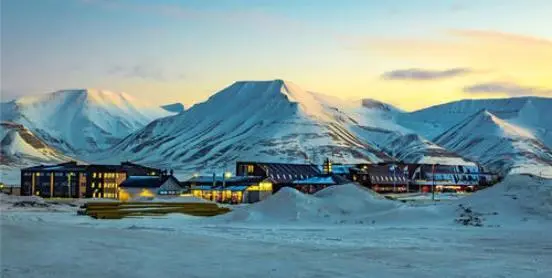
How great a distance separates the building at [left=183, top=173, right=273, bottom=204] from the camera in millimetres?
135000

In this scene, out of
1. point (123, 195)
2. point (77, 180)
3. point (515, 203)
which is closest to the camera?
point (515, 203)

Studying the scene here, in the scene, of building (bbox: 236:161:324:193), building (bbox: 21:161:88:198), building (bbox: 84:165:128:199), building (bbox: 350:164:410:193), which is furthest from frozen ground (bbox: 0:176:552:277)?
building (bbox: 350:164:410:193)

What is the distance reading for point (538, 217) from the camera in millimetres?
60094

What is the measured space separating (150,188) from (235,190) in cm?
1583

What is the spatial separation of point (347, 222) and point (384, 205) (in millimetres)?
9746

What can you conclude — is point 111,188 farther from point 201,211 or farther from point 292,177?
point 201,211

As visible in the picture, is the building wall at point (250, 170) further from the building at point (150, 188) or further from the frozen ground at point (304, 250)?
the frozen ground at point (304, 250)

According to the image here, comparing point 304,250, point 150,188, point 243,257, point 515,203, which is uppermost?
point 150,188

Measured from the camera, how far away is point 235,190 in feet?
443

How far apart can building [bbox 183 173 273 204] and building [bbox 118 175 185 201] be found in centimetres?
806

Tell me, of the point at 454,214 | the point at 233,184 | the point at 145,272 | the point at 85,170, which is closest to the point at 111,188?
the point at 85,170

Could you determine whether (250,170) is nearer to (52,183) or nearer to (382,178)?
(382,178)

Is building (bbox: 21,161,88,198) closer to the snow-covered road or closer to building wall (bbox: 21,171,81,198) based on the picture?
building wall (bbox: 21,171,81,198)

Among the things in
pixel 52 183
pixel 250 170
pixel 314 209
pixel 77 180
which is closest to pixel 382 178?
pixel 250 170
